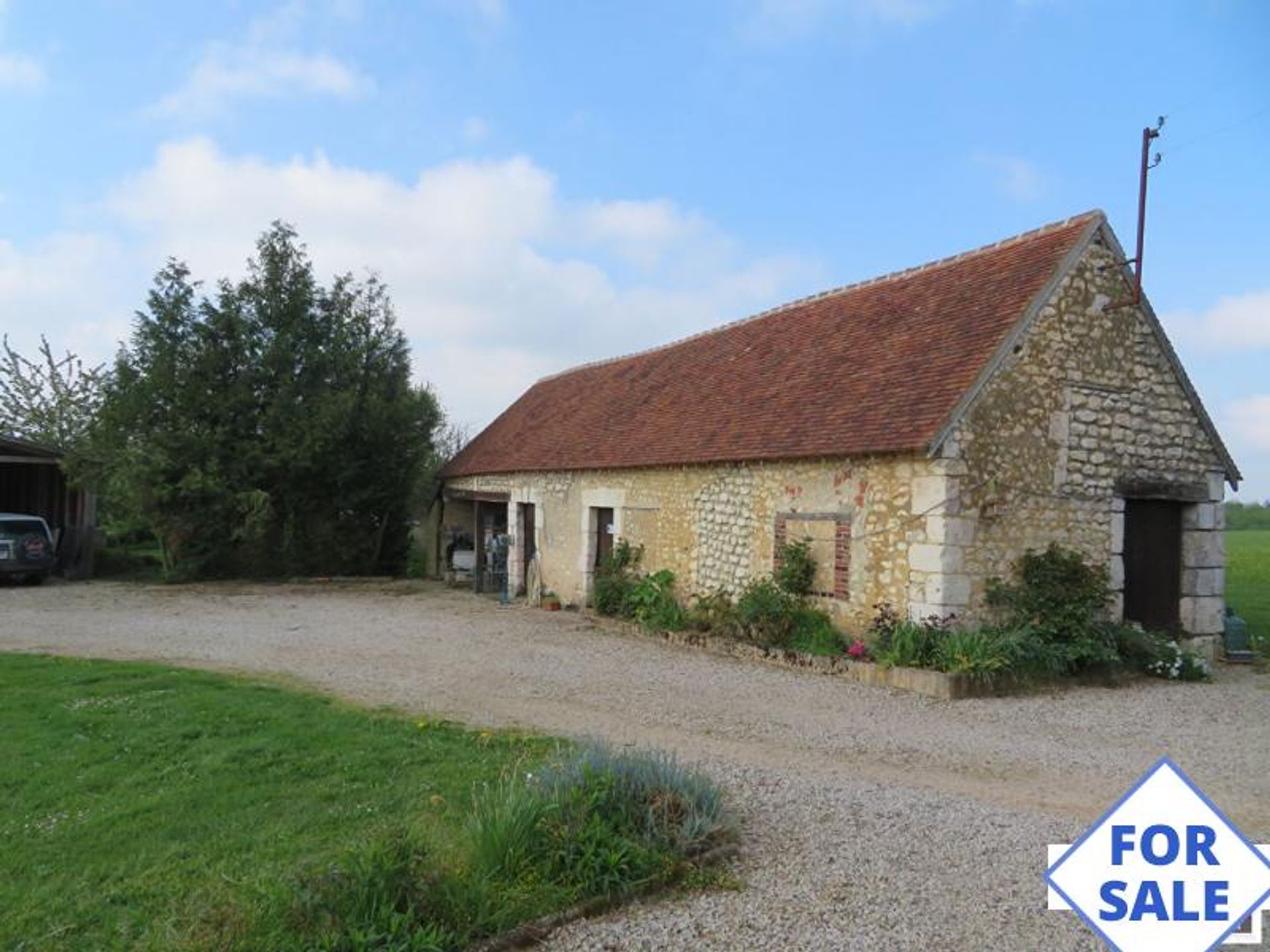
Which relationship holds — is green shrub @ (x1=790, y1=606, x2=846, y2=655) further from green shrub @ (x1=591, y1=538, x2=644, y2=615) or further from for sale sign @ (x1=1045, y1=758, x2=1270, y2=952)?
for sale sign @ (x1=1045, y1=758, x2=1270, y2=952)

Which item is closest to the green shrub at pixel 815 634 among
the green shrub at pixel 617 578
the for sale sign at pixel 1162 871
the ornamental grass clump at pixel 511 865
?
the green shrub at pixel 617 578

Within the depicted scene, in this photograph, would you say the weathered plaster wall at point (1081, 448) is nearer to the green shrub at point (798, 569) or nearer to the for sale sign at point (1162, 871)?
the green shrub at point (798, 569)

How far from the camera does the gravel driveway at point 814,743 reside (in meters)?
3.65

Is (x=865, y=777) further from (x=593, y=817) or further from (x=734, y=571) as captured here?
(x=734, y=571)

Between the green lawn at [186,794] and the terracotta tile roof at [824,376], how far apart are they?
5.86m

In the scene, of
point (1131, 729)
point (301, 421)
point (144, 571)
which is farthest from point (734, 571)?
point (144, 571)

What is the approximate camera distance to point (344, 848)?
12.7 ft

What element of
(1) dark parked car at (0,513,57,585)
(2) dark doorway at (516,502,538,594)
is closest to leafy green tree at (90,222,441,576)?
(1) dark parked car at (0,513,57,585)

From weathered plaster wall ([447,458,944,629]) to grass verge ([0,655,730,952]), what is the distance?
4903mm

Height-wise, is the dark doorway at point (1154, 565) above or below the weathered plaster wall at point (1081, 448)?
below

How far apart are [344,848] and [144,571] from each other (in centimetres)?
1895

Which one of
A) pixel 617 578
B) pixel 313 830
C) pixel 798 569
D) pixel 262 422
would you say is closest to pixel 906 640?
pixel 798 569

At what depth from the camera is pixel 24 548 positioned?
56.3 ft

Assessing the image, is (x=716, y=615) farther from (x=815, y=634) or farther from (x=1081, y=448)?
(x=1081, y=448)
